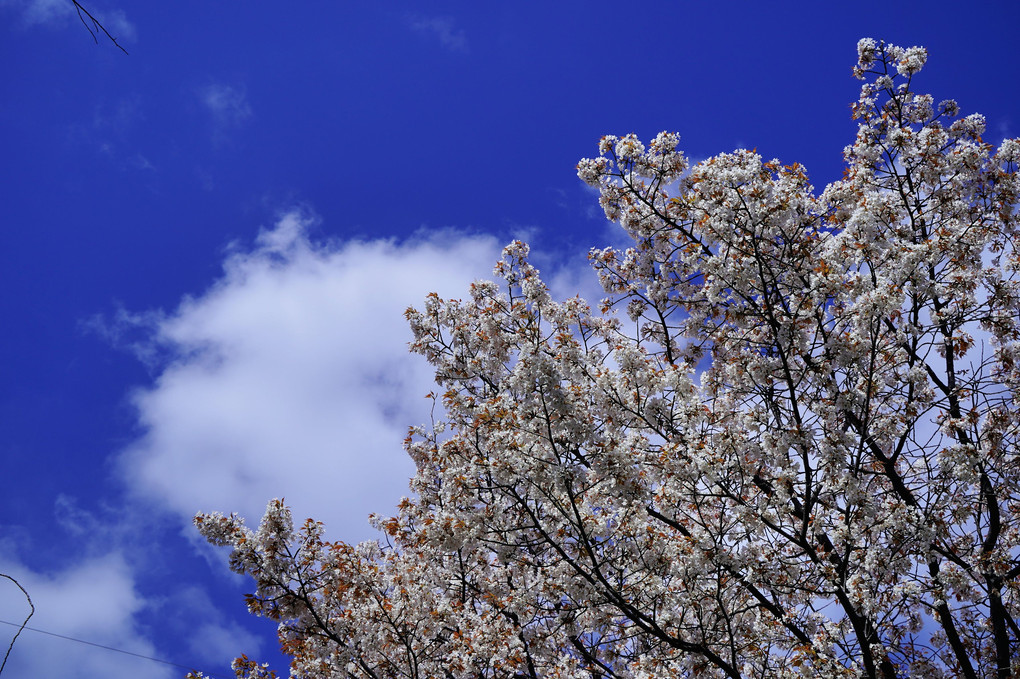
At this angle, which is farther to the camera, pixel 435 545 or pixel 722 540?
pixel 435 545

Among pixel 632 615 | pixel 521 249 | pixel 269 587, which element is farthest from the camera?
pixel 521 249

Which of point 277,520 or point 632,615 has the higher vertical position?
point 277,520

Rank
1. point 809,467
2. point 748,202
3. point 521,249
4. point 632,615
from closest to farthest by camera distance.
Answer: point 632,615, point 809,467, point 748,202, point 521,249

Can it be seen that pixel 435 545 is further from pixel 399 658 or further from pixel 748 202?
pixel 748 202

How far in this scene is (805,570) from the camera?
7.56 metres

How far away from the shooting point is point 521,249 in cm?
1065

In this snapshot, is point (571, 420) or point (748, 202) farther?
point (748, 202)

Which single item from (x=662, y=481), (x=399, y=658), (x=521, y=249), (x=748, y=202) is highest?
(x=521, y=249)

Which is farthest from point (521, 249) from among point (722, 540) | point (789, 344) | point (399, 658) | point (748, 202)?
point (399, 658)

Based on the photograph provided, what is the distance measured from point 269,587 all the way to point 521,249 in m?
5.71

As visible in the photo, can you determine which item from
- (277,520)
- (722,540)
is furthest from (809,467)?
(277,520)

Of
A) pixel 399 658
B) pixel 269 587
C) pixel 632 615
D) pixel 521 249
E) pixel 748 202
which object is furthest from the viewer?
pixel 521 249

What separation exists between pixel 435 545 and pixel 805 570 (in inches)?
162

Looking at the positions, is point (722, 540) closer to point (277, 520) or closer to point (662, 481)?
point (662, 481)
